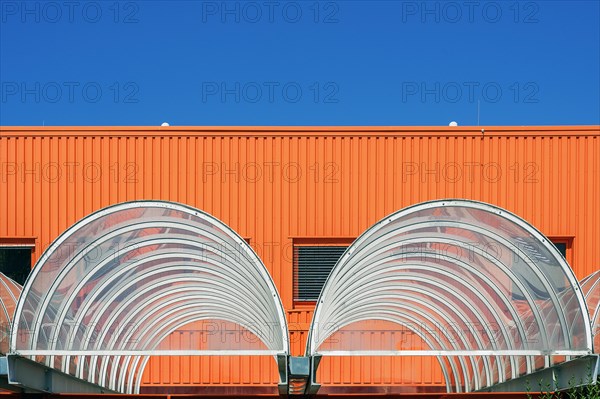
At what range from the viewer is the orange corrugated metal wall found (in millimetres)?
17766

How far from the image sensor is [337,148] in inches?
705

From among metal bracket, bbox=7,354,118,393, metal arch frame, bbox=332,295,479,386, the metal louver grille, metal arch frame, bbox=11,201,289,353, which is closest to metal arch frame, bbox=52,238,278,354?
metal bracket, bbox=7,354,118,393

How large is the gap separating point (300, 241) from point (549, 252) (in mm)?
7852

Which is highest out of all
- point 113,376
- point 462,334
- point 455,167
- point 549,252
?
point 455,167

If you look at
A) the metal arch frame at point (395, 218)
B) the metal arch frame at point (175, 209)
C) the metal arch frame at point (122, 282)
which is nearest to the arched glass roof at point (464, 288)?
the metal arch frame at point (395, 218)

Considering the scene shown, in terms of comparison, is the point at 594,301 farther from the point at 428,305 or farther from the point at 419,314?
the point at 419,314

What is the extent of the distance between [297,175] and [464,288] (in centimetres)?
601

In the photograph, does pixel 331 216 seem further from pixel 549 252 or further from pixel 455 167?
pixel 549 252

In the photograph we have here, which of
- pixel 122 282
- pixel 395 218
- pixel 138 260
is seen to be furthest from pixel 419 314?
pixel 122 282

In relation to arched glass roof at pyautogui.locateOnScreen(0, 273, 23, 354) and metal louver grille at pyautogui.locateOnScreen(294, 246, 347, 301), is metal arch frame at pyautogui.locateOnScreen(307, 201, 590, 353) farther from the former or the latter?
metal louver grille at pyautogui.locateOnScreen(294, 246, 347, 301)

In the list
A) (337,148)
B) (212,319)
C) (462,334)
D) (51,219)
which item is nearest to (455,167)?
(337,148)

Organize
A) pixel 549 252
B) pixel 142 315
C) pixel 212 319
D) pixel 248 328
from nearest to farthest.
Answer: pixel 549 252 → pixel 248 328 → pixel 142 315 → pixel 212 319

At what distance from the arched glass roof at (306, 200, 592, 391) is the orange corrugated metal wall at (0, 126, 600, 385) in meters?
4.22

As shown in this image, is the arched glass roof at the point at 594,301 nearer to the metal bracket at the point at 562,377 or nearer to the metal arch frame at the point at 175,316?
the metal bracket at the point at 562,377
